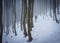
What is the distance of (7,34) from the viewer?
2.41 metres

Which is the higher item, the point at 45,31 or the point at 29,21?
the point at 29,21

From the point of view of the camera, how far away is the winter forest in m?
2.18

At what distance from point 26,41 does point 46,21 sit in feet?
1.65

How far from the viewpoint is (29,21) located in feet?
7.55

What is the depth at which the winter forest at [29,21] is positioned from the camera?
7.16 ft

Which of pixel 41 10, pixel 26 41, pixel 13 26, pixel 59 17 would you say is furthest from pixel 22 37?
pixel 59 17

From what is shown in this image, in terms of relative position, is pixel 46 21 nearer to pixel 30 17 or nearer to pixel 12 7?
pixel 30 17

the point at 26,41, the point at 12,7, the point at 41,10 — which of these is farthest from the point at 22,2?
the point at 26,41

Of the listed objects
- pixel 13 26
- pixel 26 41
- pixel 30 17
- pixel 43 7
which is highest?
pixel 43 7

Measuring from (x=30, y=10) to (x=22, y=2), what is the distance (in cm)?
23

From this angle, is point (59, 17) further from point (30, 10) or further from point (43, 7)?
point (30, 10)

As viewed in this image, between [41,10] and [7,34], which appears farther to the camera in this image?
[7,34]

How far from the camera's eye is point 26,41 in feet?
7.47

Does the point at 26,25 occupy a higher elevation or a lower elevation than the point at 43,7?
lower
